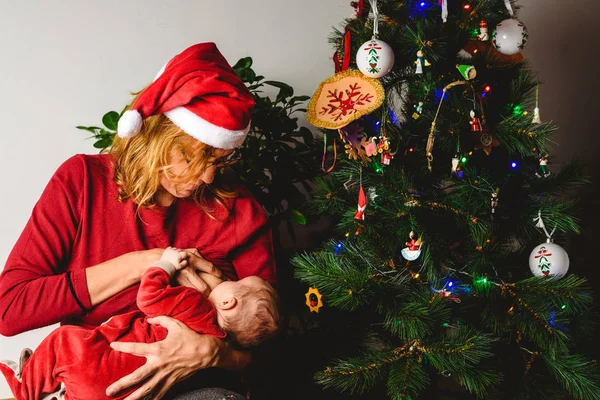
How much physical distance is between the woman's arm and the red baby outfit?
2cm

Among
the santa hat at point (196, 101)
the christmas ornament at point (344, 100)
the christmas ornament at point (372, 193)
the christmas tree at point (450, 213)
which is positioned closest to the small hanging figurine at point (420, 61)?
the christmas tree at point (450, 213)

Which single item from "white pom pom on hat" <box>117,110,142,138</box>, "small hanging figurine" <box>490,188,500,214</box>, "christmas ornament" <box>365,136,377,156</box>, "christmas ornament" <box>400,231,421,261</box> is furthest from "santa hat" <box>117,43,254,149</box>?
"small hanging figurine" <box>490,188,500,214</box>

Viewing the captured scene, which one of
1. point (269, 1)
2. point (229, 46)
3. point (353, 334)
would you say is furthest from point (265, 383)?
point (269, 1)

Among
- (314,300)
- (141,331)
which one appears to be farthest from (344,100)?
(141,331)

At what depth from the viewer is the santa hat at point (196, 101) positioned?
58.8 inches

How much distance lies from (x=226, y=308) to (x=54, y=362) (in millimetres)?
417

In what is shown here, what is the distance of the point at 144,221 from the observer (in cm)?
168

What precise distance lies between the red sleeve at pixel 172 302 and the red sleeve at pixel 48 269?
0.58ft

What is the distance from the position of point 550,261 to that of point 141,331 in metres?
1.08

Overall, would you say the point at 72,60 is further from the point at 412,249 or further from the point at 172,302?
the point at 412,249

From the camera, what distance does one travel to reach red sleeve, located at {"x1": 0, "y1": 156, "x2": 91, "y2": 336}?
59.7 inches

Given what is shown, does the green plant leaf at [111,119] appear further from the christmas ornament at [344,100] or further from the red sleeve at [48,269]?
the christmas ornament at [344,100]

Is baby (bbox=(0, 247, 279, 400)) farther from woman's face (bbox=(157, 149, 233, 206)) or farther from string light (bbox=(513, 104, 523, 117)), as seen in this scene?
string light (bbox=(513, 104, 523, 117))

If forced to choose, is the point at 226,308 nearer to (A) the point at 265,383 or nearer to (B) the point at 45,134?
(A) the point at 265,383
